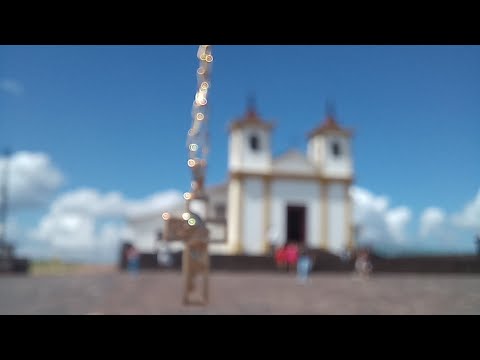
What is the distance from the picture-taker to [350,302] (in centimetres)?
998

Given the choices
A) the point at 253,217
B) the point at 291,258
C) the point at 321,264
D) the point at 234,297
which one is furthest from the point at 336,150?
the point at 234,297

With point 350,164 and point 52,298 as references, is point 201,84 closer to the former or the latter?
point 52,298

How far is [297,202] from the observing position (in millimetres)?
24016

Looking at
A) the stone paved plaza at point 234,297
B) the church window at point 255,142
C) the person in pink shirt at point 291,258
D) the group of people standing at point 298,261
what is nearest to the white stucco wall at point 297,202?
the church window at point 255,142

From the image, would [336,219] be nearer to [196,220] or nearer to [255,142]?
[255,142]

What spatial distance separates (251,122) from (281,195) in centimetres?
363

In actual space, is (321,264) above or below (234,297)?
above

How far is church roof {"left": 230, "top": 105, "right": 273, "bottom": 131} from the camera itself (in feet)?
78.1

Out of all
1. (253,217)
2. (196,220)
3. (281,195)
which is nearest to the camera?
(196,220)

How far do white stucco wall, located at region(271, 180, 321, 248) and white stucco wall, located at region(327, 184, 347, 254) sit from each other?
56 cm

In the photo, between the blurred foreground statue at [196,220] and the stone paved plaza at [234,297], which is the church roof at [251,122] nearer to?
the stone paved plaza at [234,297]

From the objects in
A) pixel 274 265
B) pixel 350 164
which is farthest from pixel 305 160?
pixel 274 265

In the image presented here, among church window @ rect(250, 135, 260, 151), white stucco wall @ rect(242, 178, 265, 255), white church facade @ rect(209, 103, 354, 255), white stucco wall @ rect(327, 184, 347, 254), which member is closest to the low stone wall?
white church facade @ rect(209, 103, 354, 255)

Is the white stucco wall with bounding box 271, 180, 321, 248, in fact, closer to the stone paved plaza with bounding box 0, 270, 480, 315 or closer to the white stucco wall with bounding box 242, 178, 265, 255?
→ the white stucco wall with bounding box 242, 178, 265, 255
